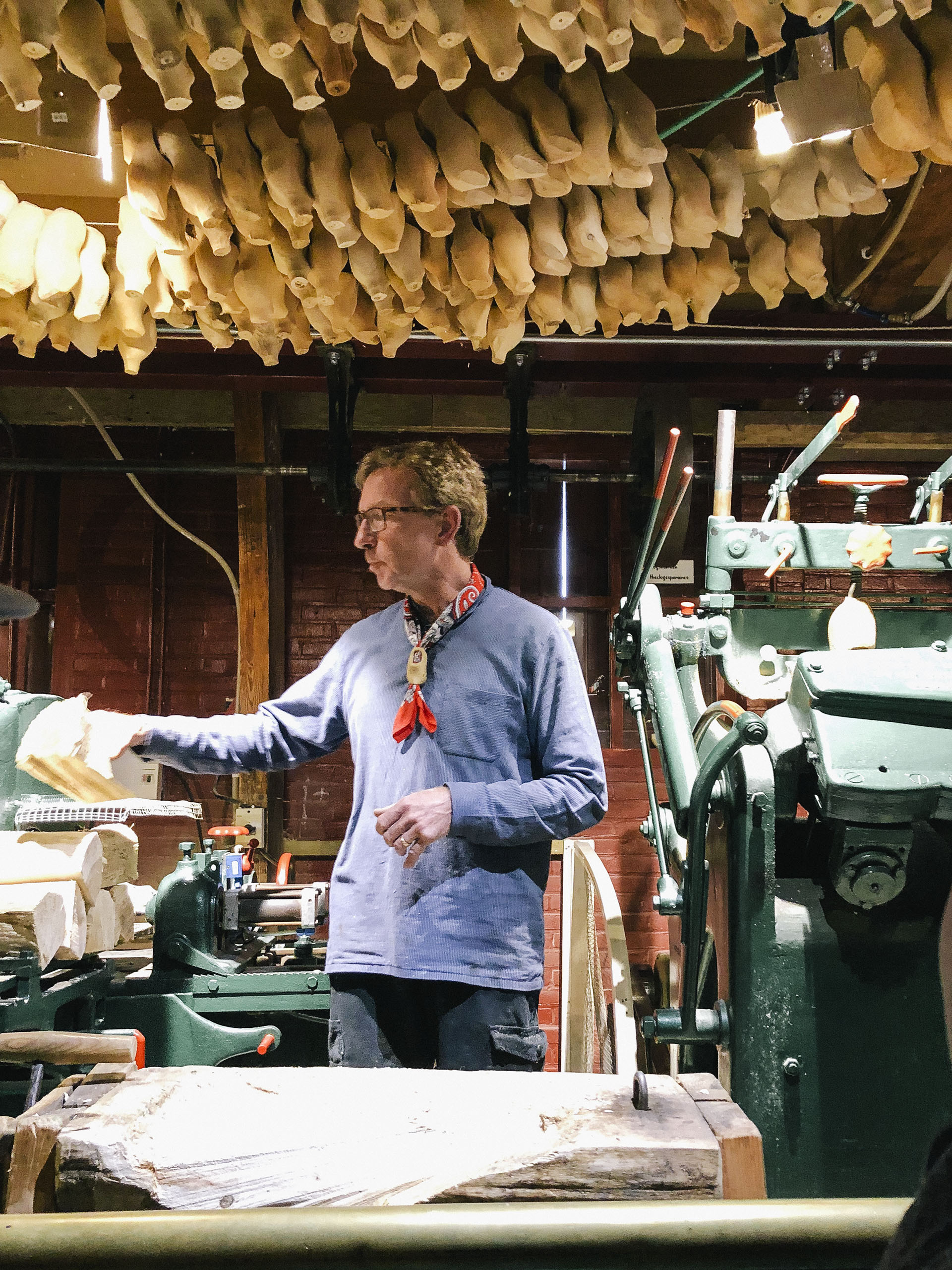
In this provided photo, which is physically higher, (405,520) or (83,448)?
(83,448)

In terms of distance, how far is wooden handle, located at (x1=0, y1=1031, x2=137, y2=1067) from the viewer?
124 centimetres

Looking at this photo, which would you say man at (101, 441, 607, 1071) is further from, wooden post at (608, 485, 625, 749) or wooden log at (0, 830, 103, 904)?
wooden post at (608, 485, 625, 749)

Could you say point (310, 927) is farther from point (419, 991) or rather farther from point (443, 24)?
point (443, 24)

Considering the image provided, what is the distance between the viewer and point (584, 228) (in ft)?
6.56

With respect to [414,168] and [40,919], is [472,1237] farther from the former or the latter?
[40,919]

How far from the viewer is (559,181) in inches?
75.0

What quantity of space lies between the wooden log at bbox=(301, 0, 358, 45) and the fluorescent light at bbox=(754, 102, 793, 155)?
0.79 m

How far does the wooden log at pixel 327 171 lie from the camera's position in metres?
1.90

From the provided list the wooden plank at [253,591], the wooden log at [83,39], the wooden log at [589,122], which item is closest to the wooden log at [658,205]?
the wooden log at [589,122]

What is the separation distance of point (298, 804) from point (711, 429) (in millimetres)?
2909

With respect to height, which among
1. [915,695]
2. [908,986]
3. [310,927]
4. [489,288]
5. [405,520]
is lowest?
[310,927]

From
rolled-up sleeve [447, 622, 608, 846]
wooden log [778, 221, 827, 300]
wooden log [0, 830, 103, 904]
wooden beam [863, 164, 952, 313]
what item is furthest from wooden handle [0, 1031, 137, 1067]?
wooden beam [863, 164, 952, 313]

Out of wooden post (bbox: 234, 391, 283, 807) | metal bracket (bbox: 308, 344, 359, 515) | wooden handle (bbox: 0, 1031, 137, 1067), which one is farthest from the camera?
wooden post (bbox: 234, 391, 283, 807)

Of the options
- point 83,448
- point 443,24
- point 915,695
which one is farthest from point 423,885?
point 83,448
